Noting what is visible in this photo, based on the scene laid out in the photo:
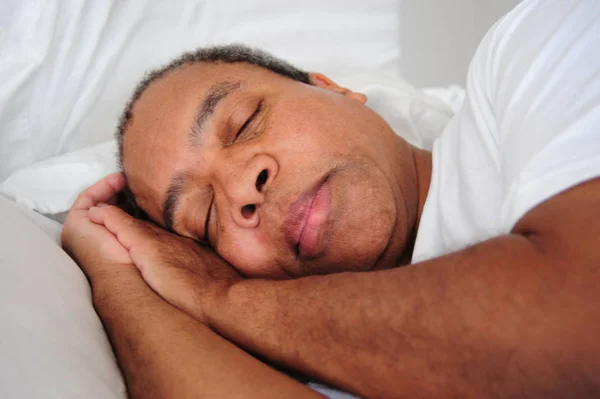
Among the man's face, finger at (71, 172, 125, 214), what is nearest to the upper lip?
the man's face

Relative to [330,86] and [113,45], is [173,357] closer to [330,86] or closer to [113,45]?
[330,86]

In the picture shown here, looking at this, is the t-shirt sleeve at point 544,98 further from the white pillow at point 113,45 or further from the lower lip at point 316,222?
the white pillow at point 113,45

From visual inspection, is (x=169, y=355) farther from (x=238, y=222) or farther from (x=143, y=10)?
(x=143, y=10)

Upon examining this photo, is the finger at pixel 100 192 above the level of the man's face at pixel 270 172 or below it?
below

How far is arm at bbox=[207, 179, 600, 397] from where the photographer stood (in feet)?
1.67

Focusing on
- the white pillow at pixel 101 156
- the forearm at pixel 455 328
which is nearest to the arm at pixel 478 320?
the forearm at pixel 455 328

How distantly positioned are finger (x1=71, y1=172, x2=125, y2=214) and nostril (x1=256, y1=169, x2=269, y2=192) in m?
0.44

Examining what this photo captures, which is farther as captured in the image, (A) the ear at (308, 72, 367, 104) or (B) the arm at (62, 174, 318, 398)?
(A) the ear at (308, 72, 367, 104)

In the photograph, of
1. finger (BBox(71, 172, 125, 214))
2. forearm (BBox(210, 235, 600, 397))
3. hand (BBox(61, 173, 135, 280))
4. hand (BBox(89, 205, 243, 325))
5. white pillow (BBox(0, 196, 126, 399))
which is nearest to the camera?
forearm (BBox(210, 235, 600, 397))

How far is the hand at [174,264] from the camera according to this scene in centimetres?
85

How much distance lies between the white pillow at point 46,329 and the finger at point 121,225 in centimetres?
11

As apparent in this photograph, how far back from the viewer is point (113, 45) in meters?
1.44

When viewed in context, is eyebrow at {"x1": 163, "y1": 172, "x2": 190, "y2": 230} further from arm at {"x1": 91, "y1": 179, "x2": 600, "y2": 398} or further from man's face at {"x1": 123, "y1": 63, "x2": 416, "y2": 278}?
arm at {"x1": 91, "y1": 179, "x2": 600, "y2": 398}

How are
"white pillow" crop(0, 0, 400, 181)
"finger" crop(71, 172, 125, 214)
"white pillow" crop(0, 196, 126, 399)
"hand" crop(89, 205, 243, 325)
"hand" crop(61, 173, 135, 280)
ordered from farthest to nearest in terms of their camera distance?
"white pillow" crop(0, 0, 400, 181), "finger" crop(71, 172, 125, 214), "hand" crop(61, 173, 135, 280), "hand" crop(89, 205, 243, 325), "white pillow" crop(0, 196, 126, 399)
